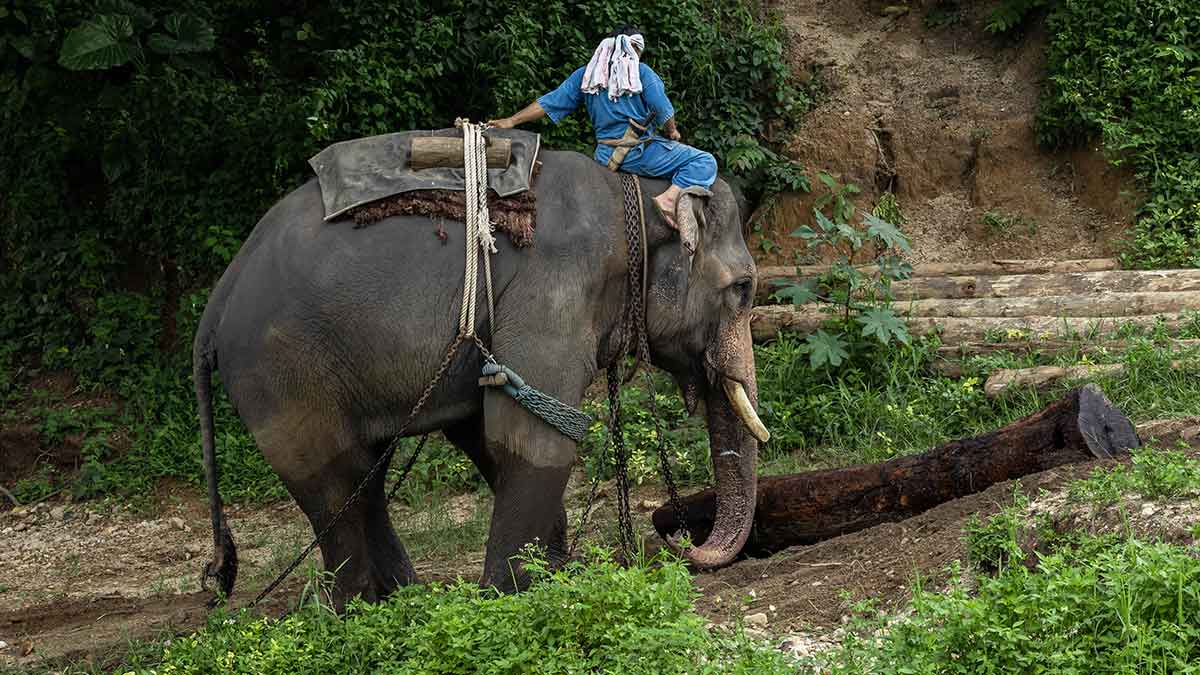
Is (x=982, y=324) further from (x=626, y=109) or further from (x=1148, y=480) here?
(x=1148, y=480)

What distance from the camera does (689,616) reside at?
460 centimetres

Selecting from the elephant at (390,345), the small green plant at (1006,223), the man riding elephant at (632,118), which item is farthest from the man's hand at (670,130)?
the small green plant at (1006,223)

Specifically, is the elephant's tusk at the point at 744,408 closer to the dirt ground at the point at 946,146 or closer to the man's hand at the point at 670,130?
the man's hand at the point at 670,130

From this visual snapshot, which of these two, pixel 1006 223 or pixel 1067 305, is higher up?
pixel 1006 223

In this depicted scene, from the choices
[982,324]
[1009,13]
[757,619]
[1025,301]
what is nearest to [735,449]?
[757,619]

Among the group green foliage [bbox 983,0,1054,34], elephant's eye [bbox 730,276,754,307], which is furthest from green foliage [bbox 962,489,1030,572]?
green foliage [bbox 983,0,1054,34]

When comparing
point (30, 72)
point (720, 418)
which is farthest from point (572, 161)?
point (30, 72)

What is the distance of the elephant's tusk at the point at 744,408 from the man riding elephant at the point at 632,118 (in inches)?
37.5

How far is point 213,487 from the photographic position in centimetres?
616

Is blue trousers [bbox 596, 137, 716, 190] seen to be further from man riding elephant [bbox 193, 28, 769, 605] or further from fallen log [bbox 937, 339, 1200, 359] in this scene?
fallen log [bbox 937, 339, 1200, 359]

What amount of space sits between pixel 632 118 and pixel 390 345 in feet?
5.20

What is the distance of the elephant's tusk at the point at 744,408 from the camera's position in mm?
6574

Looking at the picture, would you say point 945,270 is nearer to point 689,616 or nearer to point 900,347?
point 900,347

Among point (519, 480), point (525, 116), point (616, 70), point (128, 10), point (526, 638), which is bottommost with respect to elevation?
point (526, 638)
